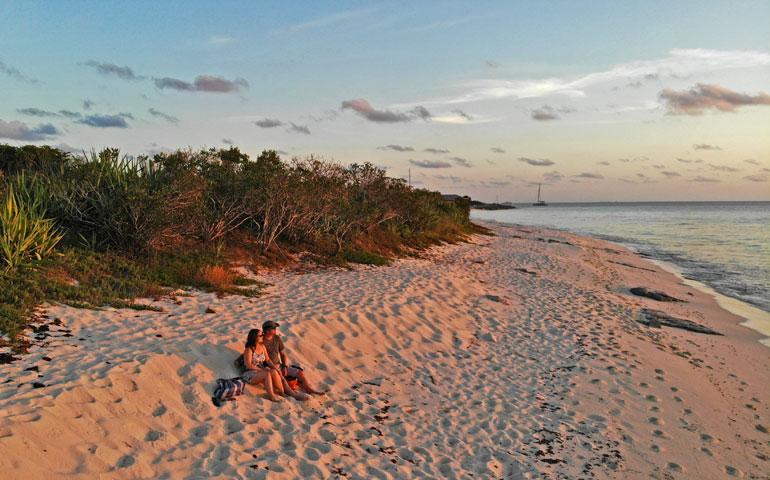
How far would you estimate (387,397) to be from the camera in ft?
20.1

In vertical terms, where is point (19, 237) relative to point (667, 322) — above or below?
above

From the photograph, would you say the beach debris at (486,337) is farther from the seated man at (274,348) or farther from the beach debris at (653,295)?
the beach debris at (653,295)

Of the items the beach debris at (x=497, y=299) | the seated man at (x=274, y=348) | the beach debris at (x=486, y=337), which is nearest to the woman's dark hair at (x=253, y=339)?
the seated man at (x=274, y=348)

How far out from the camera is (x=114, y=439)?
421 cm

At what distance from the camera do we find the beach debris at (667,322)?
10.5 meters

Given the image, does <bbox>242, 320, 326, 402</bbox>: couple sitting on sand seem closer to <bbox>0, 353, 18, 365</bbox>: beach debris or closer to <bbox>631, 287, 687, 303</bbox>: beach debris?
<bbox>0, 353, 18, 365</bbox>: beach debris

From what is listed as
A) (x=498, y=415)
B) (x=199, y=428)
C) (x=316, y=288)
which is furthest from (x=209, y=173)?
(x=498, y=415)

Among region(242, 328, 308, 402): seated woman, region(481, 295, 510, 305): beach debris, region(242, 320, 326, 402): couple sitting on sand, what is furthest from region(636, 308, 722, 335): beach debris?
region(242, 328, 308, 402): seated woman

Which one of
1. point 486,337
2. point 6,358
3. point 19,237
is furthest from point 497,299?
point 19,237

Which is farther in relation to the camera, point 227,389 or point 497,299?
point 497,299

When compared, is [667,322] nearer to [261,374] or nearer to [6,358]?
[261,374]

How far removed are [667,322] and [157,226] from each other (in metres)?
12.9

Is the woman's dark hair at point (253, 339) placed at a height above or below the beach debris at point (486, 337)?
above

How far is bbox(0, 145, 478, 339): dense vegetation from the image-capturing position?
8008 millimetres
